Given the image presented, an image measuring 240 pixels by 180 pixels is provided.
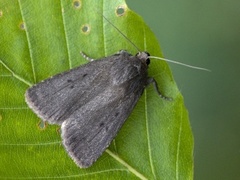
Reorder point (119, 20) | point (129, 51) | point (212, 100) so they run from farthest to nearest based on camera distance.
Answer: point (212, 100) → point (129, 51) → point (119, 20)

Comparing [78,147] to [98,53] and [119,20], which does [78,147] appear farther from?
[119,20]

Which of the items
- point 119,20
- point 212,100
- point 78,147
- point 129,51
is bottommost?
point 212,100

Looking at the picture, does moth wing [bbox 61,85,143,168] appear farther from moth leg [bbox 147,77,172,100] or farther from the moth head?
the moth head

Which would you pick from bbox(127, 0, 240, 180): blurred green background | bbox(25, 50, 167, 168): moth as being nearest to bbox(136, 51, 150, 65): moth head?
bbox(25, 50, 167, 168): moth

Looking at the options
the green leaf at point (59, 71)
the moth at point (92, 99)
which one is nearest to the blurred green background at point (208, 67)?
the moth at point (92, 99)

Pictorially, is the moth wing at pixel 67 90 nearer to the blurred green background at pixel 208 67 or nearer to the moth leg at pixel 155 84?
the moth leg at pixel 155 84

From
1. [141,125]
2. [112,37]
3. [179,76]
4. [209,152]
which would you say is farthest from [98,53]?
[209,152]
